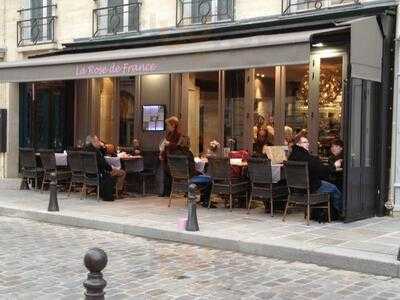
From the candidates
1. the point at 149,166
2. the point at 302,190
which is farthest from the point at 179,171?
the point at 302,190

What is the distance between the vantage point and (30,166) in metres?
13.7

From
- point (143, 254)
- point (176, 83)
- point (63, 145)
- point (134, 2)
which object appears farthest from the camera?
point (63, 145)

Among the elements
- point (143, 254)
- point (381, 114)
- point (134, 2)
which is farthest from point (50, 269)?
point (134, 2)

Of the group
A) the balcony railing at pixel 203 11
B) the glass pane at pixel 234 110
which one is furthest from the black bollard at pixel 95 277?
the balcony railing at pixel 203 11

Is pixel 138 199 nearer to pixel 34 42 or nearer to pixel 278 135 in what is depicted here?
pixel 278 135

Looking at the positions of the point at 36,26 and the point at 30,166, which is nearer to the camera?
the point at 30,166

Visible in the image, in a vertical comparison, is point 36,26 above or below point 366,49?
above

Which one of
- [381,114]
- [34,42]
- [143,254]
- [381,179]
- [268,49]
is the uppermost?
[34,42]

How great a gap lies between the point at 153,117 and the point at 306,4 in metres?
4.27

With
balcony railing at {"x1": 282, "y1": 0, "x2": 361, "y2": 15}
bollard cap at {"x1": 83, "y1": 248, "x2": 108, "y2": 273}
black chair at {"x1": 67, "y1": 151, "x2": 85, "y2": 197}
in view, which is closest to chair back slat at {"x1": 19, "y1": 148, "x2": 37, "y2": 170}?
black chair at {"x1": 67, "y1": 151, "x2": 85, "y2": 197}

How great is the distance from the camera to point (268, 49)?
30.2ft

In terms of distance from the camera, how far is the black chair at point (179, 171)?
11.1m

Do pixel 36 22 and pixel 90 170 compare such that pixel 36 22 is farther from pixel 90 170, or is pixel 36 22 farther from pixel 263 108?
pixel 263 108

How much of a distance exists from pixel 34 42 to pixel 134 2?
3.55 m
